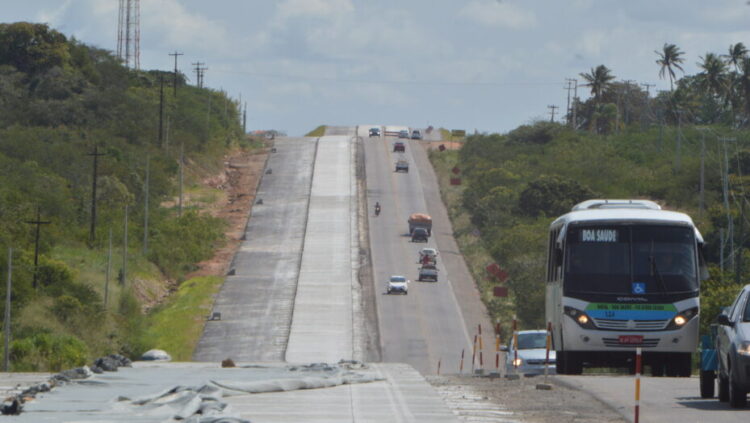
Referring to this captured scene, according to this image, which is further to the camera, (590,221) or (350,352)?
(350,352)

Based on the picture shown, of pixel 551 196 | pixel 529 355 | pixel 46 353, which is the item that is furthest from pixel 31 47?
pixel 529 355

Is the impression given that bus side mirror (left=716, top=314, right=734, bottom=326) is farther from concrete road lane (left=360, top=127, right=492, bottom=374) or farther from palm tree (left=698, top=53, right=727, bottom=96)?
palm tree (left=698, top=53, right=727, bottom=96)

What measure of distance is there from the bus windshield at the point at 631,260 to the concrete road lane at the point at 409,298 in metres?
24.2

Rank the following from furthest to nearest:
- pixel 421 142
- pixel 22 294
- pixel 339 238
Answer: pixel 421 142
pixel 339 238
pixel 22 294

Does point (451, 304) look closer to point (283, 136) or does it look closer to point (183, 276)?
point (183, 276)

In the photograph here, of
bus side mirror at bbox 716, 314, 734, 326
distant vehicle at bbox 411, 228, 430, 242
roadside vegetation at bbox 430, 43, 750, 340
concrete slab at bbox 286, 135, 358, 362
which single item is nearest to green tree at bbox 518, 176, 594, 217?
roadside vegetation at bbox 430, 43, 750, 340

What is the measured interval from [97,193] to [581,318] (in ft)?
→ 257

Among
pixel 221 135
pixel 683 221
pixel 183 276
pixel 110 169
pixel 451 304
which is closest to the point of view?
pixel 683 221

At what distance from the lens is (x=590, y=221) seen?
26312 mm

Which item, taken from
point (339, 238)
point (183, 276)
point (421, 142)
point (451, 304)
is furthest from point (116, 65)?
point (451, 304)

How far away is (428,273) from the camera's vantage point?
283 feet

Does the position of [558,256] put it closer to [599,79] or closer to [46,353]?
[46,353]

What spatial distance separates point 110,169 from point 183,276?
992 inches

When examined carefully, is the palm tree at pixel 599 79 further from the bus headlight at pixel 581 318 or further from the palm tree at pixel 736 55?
the bus headlight at pixel 581 318
